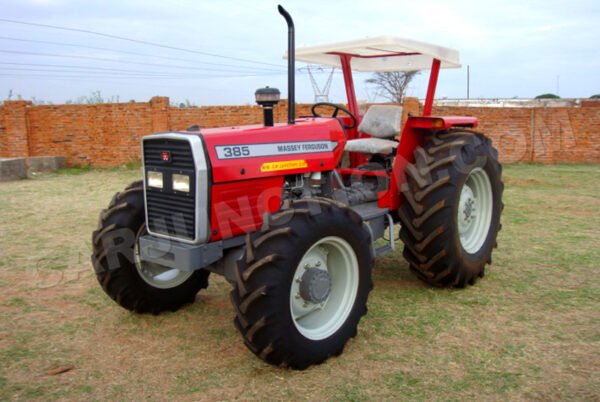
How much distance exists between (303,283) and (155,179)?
1201mm

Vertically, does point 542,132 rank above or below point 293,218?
above

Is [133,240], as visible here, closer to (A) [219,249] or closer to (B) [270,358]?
(A) [219,249]

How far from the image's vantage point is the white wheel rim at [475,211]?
4648mm

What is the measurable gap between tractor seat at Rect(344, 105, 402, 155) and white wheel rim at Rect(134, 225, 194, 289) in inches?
76.0

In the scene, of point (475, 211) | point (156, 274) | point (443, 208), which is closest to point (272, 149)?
point (156, 274)

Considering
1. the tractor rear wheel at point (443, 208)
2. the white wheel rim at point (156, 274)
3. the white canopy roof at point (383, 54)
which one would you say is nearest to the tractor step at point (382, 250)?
the tractor rear wheel at point (443, 208)

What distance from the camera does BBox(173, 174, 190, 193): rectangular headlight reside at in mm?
3184

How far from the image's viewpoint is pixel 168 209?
3.36 m

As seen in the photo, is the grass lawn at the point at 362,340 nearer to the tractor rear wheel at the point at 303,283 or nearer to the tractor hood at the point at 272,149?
the tractor rear wheel at the point at 303,283

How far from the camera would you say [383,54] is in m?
5.24

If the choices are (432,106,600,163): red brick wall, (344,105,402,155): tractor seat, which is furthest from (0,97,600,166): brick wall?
(344,105,402,155): tractor seat

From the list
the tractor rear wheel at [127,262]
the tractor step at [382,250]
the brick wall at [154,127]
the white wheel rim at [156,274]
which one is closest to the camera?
the tractor rear wheel at [127,262]

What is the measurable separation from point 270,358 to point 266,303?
339 millimetres

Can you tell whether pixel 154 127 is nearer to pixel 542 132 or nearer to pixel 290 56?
pixel 542 132
